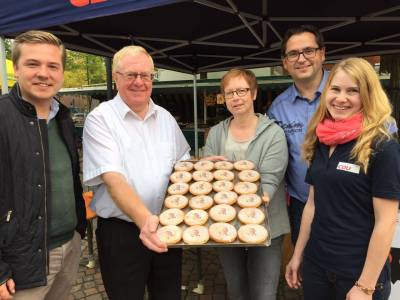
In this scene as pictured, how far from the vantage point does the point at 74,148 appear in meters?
2.08

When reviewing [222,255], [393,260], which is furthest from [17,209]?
[393,260]

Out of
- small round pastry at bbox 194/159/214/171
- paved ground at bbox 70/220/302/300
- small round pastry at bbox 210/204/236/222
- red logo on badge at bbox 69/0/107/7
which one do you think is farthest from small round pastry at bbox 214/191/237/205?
paved ground at bbox 70/220/302/300

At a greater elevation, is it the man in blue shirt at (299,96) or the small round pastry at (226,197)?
the man in blue shirt at (299,96)

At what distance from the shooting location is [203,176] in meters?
2.31

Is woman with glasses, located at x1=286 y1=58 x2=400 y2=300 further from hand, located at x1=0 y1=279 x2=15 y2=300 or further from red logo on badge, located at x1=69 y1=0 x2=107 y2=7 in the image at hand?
red logo on badge, located at x1=69 y1=0 x2=107 y2=7

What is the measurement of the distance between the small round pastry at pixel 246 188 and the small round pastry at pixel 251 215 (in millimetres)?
149

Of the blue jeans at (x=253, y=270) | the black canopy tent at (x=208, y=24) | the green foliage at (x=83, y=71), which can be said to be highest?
the green foliage at (x=83, y=71)

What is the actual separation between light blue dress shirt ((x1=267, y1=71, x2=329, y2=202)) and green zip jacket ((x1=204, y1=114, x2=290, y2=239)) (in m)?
0.10

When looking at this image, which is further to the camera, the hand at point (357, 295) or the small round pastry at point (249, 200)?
the small round pastry at point (249, 200)

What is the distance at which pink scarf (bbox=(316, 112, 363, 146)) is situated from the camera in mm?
1593

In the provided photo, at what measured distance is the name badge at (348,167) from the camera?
5.13 ft

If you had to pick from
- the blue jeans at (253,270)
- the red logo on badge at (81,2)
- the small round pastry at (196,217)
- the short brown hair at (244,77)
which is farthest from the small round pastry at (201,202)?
the red logo on badge at (81,2)

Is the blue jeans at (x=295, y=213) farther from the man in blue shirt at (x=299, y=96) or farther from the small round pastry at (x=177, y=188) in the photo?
the small round pastry at (x=177, y=188)

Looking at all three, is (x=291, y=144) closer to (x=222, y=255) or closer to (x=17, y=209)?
(x=222, y=255)
